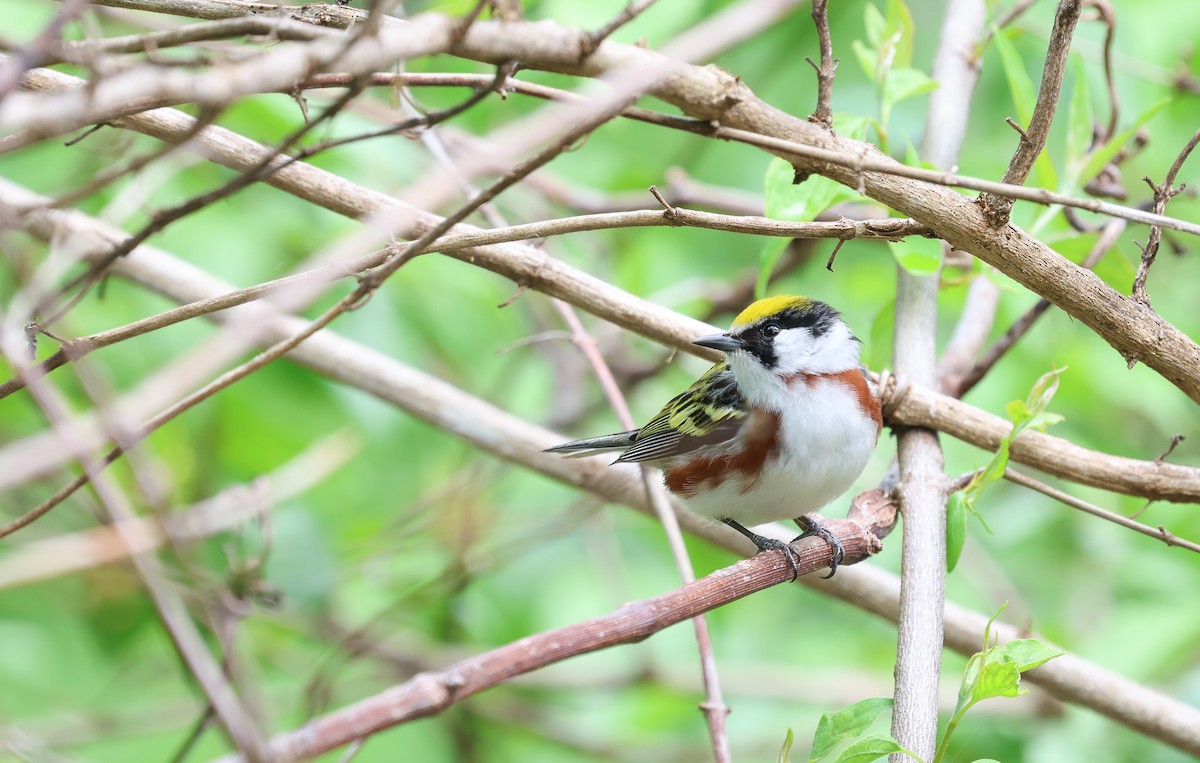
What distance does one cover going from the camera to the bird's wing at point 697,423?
10.8ft

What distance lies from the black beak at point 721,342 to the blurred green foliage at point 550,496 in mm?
403

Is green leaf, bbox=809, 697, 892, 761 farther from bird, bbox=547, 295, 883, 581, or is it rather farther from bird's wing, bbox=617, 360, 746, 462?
bird's wing, bbox=617, 360, 746, 462

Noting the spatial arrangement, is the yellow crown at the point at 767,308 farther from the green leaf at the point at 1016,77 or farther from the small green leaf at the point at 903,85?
the green leaf at the point at 1016,77

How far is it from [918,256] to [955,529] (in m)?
0.67

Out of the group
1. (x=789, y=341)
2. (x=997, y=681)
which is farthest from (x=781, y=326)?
(x=997, y=681)

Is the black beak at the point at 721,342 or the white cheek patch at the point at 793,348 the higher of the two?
the white cheek patch at the point at 793,348

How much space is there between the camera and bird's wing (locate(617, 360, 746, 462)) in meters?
3.29

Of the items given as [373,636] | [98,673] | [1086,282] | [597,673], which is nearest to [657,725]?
[597,673]

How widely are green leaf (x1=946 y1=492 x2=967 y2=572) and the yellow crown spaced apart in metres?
1.14

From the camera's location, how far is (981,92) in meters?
4.43

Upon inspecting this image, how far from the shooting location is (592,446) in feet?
10.3

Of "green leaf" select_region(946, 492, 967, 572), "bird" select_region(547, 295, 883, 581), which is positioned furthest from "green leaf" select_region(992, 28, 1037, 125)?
"green leaf" select_region(946, 492, 967, 572)

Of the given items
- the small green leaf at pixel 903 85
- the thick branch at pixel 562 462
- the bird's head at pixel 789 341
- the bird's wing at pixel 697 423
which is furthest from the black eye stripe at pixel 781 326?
the small green leaf at pixel 903 85

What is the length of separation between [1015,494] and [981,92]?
1743 mm
